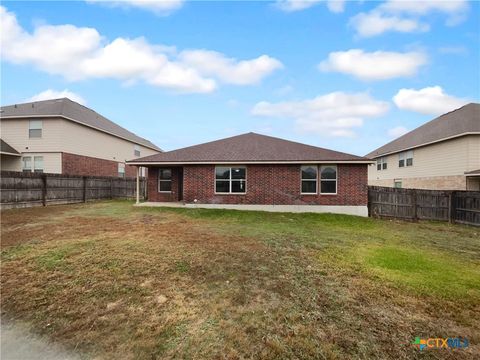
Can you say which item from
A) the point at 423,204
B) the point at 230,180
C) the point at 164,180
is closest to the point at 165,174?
the point at 164,180

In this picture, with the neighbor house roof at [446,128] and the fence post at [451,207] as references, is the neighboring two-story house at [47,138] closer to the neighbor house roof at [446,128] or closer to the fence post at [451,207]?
the fence post at [451,207]

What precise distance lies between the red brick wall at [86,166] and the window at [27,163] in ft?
9.42

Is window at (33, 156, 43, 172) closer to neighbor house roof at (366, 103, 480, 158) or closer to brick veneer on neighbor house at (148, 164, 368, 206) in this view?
brick veneer on neighbor house at (148, 164, 368, 206)

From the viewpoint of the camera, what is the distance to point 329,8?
11.2 metres

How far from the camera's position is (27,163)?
814 inches

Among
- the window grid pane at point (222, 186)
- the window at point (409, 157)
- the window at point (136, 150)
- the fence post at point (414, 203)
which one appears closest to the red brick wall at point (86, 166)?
the window at point (136, 150)

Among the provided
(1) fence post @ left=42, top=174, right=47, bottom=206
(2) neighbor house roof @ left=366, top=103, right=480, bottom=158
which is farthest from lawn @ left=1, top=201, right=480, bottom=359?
(2) neighbor house roof @ left=366, top=103, right=480, bottom=158

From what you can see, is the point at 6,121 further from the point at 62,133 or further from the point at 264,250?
the point at 264,250

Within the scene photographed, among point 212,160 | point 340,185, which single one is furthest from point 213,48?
point 340,185

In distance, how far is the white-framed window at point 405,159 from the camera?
22.0 m

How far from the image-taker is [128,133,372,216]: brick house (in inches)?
545

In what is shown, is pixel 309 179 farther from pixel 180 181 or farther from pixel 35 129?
pixel 35 129

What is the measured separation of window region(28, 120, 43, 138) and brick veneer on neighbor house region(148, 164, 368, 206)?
14161mm

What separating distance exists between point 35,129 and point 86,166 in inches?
175
